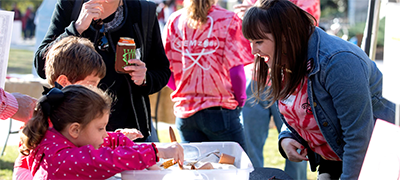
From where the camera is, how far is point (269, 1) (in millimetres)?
1728

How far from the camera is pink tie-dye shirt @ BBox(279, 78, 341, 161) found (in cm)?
178

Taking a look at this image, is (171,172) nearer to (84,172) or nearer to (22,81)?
(84,172)

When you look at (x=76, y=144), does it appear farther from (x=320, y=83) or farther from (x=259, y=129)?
(x=259, y=129)

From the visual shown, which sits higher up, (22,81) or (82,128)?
(82,128)

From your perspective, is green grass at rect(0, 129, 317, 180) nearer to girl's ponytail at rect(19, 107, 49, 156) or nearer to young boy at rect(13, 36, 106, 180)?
young boy at rect(13, 36, 106, 180)

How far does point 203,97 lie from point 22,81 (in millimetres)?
2918

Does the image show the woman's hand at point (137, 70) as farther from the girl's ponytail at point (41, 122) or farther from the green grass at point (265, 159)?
the green grass at point (265, 159)

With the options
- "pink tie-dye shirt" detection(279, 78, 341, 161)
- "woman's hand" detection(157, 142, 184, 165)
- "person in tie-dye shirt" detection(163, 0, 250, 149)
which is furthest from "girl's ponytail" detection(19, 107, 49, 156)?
"person in tie-dye shirt" detection(163, 0, 250, 149)

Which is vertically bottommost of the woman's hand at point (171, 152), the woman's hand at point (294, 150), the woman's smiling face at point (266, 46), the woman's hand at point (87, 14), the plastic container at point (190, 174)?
the woman's hand at point (294, 150)

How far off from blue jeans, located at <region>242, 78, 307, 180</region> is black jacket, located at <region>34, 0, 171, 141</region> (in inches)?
49.0

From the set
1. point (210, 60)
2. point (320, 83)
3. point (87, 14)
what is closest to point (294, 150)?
point (320, 83)

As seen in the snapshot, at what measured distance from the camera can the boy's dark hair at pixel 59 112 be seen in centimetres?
155

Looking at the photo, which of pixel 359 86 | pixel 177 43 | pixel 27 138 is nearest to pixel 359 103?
pixel 359 86

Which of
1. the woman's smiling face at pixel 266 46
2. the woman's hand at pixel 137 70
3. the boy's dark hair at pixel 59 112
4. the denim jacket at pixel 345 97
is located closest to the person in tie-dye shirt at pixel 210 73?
the woman's hand at pixel 137 70
